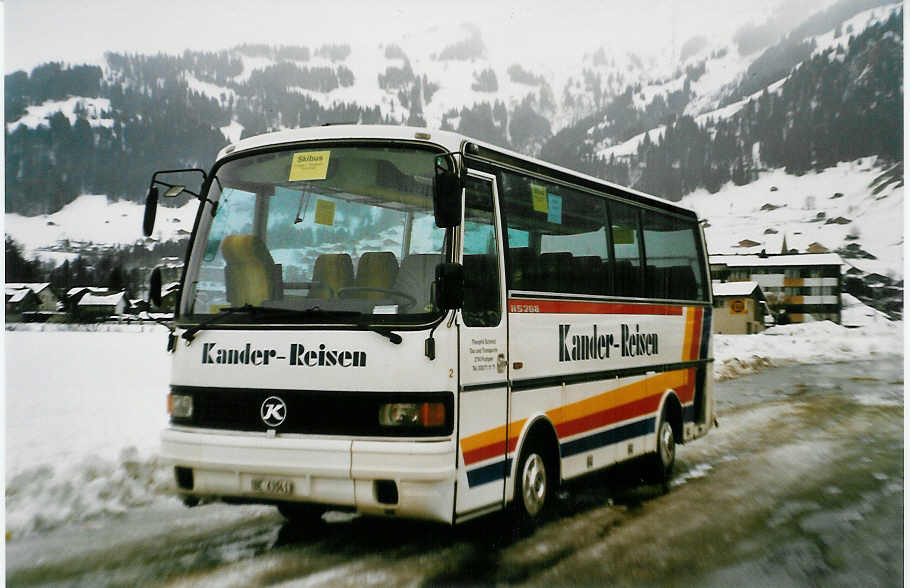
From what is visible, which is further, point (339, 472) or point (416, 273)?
point (416, 273)

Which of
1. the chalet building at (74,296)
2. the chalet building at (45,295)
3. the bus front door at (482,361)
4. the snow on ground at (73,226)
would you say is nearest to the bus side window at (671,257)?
the bus front door at (482,361)

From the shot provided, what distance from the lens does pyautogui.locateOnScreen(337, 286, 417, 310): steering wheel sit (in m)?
5.55

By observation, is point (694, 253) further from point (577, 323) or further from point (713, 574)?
point (713, 574)

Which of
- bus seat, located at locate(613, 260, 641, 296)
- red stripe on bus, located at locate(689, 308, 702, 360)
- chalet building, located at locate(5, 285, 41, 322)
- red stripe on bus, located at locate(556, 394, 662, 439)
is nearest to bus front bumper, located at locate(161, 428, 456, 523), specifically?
red stripe on bus, located at locate(556, 394, 662, 439)

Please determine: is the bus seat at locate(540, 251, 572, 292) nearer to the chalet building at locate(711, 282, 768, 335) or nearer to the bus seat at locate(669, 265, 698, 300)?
the bus seat at locate(669, 265, 698, 300)

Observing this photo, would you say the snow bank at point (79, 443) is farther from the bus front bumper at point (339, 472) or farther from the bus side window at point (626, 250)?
the bus side window at point (626, 250)

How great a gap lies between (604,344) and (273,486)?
3.54 meters

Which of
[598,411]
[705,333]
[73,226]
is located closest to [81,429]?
[598,411]

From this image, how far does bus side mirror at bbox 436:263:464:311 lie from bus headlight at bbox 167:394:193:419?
1.84 m

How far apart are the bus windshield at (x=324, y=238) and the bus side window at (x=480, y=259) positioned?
276 mm

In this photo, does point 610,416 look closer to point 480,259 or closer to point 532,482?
point 532,482

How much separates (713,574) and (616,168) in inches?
2198

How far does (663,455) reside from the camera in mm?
9453

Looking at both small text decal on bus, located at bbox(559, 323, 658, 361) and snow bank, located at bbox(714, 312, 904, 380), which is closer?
small text decal on bus, located at bbox(559, 323, 658, 361)
